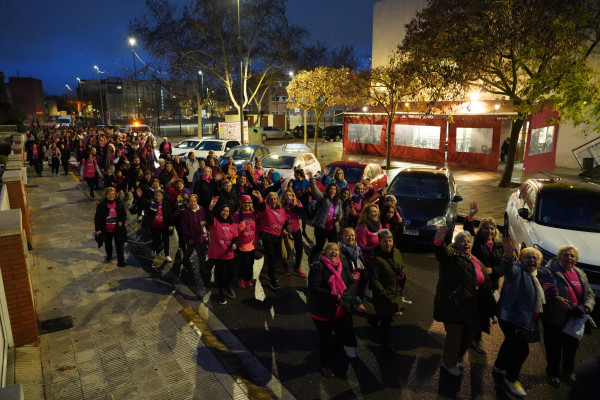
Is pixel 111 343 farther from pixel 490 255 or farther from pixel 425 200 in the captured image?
pixel 425 200

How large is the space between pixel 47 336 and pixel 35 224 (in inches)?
264

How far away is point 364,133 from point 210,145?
12.9m

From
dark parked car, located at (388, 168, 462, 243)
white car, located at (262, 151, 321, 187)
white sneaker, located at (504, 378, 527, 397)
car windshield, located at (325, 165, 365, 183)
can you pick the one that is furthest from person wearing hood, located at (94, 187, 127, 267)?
white sneaker, located at (504, 378, 527, 397)

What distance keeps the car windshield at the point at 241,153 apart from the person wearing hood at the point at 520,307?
13.7 m

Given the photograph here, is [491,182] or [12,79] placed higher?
[12,79]

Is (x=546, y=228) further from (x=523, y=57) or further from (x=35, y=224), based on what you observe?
(x=35, y=224)

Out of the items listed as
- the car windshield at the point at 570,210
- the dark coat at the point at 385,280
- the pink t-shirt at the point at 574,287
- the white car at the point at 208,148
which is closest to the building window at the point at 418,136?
the white car at the point at 208,148

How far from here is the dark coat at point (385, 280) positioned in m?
4.64

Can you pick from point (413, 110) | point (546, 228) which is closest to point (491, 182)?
point (413, 110)

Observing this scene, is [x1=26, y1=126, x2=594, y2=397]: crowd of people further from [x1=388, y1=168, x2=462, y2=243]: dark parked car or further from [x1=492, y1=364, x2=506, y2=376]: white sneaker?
[x1=388, y1=168, x2=462, y2=243]: dark parked car

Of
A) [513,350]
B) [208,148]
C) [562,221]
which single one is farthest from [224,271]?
[208,148]

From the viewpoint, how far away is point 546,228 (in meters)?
6.66

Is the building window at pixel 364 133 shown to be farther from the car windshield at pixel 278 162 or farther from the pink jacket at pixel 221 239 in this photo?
the pink jacket at pixel 221 239

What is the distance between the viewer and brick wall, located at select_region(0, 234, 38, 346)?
4934 millimetres
